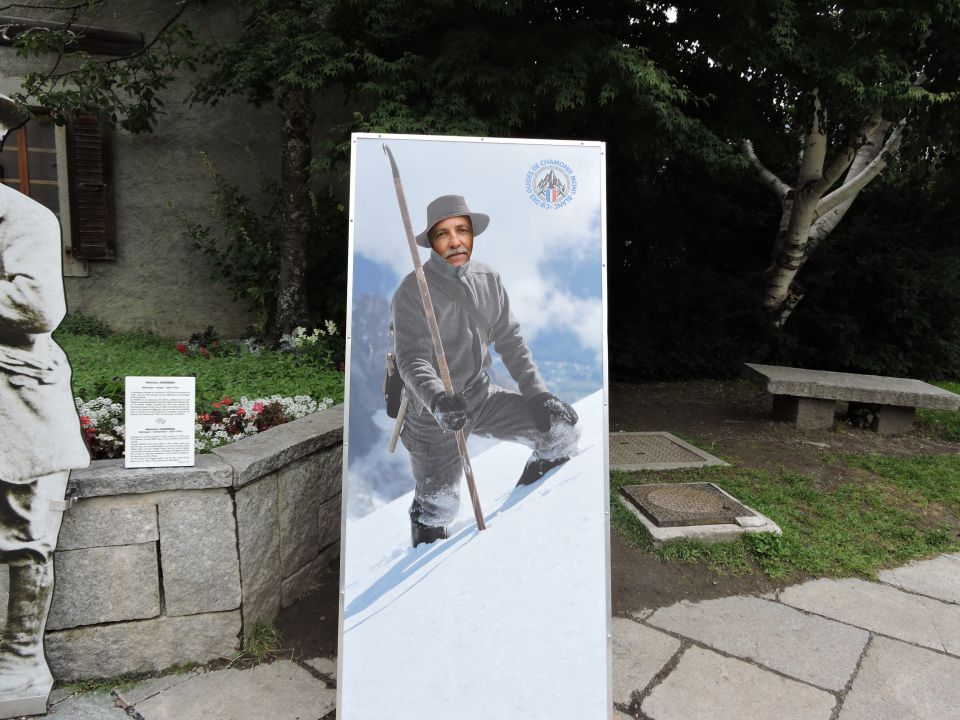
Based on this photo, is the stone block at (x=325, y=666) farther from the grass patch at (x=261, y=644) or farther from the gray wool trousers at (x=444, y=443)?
the gray wool trousers at (x=444, y=443)

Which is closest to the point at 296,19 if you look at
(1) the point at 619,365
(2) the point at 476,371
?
(2) the point at 476,371

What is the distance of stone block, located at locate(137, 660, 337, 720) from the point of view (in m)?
2.24

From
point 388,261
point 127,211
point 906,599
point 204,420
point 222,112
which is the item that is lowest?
point 906,599

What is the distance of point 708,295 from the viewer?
845cm

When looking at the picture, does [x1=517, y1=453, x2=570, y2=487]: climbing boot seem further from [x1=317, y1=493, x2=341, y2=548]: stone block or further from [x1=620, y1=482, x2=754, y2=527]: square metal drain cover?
[x1=620, y1=482, x2=754, y2=527]: square metal drain cover

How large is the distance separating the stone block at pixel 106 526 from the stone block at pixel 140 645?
323mm

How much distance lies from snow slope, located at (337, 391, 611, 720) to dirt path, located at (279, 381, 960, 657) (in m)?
0.71

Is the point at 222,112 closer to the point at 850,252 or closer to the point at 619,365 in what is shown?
the point at 619,365

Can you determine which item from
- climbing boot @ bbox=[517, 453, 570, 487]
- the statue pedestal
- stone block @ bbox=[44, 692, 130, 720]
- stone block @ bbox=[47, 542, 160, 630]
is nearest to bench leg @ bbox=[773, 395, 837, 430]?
climbing boot @ bbox=[517, 453, 570, 487]

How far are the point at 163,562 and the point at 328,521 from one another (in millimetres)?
778

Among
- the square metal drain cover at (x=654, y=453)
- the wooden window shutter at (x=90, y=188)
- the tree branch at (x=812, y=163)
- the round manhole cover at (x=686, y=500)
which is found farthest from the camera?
the tree branch at (x=812, y=163)

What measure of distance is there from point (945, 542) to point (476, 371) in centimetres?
321

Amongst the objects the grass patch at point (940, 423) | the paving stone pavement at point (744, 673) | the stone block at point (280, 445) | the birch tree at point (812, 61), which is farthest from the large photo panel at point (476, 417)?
the grass patch at point (940, 423)

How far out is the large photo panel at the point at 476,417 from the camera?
2023 millimetres
